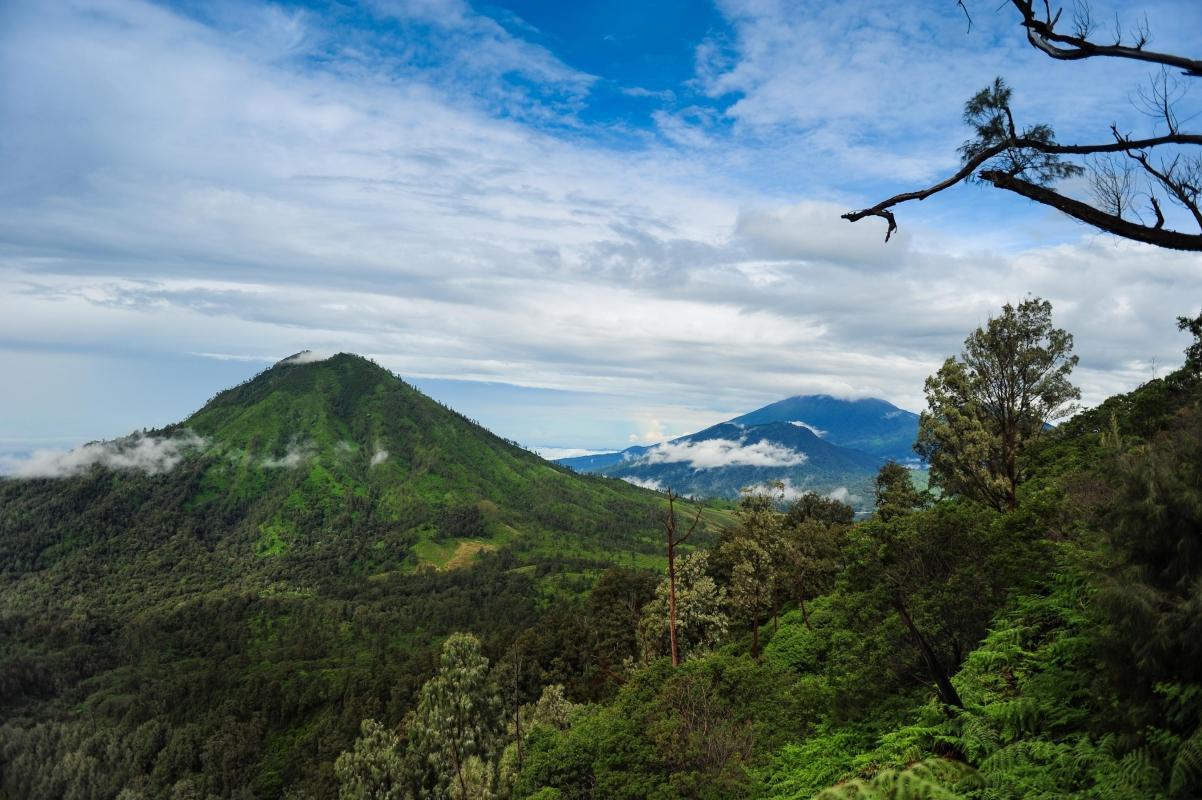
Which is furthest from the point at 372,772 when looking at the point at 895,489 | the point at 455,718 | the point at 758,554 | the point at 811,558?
the point at 895,489

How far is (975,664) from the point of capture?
1372 centimetres

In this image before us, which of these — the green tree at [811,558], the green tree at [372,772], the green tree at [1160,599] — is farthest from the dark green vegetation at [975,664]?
the green tree at [372,772]

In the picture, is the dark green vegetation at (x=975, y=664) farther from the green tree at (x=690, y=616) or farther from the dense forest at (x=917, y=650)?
the green tree at (x=690, y=616)

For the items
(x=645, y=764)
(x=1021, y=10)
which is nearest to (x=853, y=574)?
(x=645, y=764)

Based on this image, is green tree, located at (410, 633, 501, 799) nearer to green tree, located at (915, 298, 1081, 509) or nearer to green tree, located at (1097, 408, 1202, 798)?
green tree, located at (915, 298, 1081, 509)

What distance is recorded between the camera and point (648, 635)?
50.0 meters

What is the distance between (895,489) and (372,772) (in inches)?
2274

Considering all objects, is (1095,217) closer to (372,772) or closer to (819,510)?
(819,510)

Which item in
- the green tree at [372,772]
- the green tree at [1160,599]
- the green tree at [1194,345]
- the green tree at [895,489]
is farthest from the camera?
the green tree at [372,772]

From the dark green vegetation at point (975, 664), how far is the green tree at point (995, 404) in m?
0.46

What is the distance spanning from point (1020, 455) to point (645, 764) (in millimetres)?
29470

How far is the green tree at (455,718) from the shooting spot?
62312 millimetres

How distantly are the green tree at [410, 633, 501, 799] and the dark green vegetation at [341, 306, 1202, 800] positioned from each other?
20568 mm

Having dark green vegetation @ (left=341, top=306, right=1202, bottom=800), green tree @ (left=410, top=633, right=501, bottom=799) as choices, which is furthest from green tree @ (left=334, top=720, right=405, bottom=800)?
dark green vegetation @ (left=341, top=306, right=1202, bottom=800)
